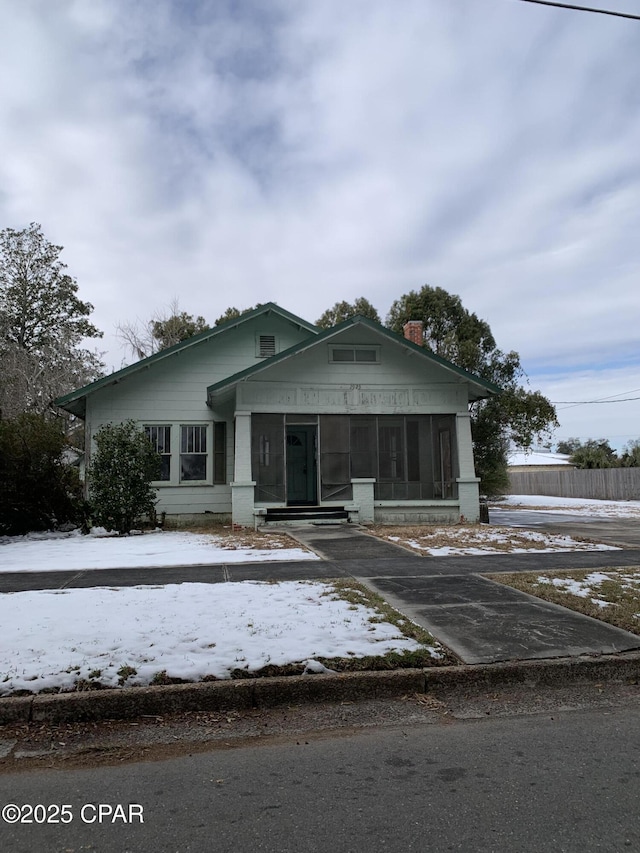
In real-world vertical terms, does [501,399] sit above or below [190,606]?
above

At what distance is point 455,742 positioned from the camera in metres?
3.66

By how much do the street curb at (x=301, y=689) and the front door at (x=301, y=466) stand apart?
1176 centimetres

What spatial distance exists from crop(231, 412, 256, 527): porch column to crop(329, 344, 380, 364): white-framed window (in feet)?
9.09

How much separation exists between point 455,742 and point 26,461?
42.1 ft

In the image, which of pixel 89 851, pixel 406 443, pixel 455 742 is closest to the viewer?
pixel 89 851

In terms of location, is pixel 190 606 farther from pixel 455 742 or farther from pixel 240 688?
pixel 455 742

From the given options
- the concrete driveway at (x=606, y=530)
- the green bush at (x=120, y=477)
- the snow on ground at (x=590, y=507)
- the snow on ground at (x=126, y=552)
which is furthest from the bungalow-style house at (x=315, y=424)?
the snow on ground at (x=590, y=507)

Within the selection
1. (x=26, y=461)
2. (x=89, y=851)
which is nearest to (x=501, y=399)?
(x=26, y=461)

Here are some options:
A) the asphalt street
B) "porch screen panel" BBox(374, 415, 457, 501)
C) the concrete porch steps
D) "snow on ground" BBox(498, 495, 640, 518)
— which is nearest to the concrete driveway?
"porch screen panel" BBox(374, 415, 457, 501)

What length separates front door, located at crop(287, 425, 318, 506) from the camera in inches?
643

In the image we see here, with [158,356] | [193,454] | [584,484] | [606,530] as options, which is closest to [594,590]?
[606,530]

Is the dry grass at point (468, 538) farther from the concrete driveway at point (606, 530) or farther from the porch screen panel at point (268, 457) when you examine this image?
the porch screen panel at point (268, 457)

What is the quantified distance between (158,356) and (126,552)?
6.97 m

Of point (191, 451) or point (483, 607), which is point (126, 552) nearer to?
point (191, 451)
